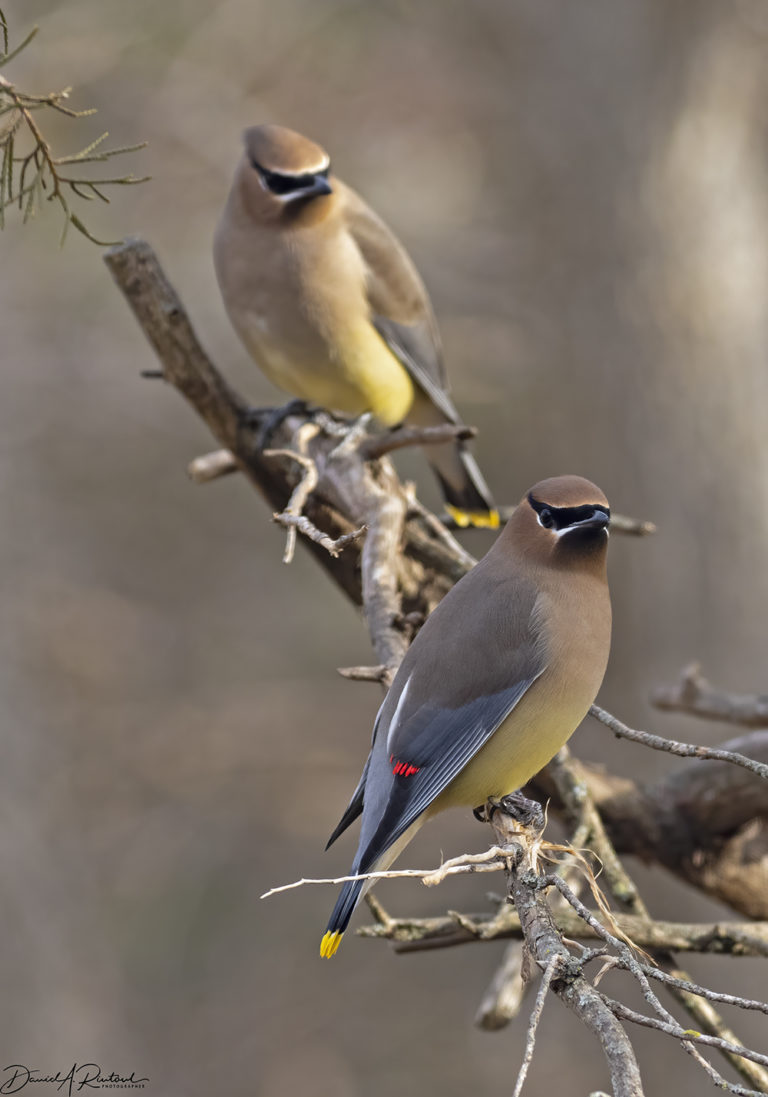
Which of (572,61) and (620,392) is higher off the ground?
(572,61)

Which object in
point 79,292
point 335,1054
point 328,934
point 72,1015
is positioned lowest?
point 335,1054

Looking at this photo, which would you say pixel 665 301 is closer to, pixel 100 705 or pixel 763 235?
pixel 763 235

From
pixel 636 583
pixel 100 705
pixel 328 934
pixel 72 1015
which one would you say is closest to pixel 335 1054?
pixel 72 1015

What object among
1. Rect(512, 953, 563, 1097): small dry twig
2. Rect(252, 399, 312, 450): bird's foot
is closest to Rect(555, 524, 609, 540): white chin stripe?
Rect(512, 953, 563, 1097): small dry twig

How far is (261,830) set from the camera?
9.84 metres

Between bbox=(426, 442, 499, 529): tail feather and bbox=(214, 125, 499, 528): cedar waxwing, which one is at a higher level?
bbox=(214, 125, 499, 528): cedar waxwing

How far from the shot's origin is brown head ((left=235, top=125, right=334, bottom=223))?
Answer: 4488mm

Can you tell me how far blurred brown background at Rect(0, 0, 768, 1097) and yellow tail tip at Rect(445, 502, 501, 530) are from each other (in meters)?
2.03

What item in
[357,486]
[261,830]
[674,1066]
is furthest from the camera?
[261,830]

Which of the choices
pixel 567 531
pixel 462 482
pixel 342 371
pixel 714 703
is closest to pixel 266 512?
pixel 462 482

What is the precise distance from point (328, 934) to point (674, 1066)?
17.8 feet

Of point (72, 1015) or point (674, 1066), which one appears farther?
point (72, 1015)

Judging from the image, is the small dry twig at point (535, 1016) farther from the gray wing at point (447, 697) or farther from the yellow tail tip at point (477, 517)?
the yellow tail tip at point (477, 517)

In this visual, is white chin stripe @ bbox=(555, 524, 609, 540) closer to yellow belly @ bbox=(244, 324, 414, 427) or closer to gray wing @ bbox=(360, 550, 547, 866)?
gray wing @ bbox=(360, 550, 547, 866)
